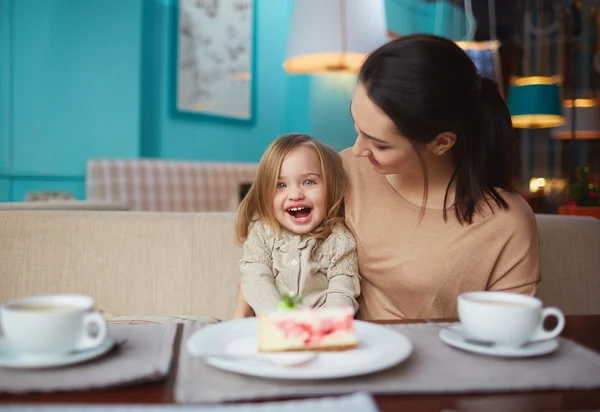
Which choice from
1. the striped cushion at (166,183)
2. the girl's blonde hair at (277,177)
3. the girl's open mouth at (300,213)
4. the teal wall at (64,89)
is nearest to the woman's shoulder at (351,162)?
the girl's blonde hair at (277,177)

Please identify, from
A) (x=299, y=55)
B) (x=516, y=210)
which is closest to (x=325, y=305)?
(x=516, y=210)

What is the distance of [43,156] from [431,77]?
423 centimetres

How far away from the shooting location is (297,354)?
0.77 meters

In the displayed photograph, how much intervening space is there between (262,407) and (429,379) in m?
0.22

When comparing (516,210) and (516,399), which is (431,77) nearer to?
(516,210)

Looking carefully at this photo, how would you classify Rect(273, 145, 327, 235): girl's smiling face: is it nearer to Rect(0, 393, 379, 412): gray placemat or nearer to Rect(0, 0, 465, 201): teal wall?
Rect(0, 393, 379, 412): gray placemat

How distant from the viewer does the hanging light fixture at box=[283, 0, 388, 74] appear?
3.38 metres

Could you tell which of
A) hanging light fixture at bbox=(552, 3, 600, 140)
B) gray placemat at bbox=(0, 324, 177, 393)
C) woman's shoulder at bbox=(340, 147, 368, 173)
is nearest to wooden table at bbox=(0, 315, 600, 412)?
gray placemat at bbox=(0, 324, 177, 393)

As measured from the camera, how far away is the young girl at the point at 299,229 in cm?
150

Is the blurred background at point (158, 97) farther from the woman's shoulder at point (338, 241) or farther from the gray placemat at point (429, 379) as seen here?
the gray placemat at point (429, 379)

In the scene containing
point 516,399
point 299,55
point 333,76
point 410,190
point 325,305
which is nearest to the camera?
point 516,399

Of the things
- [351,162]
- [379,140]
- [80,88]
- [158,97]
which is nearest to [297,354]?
[379,140]

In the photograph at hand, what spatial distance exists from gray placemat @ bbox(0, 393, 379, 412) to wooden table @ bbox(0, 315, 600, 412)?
4 cm

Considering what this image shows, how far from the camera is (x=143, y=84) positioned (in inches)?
201
